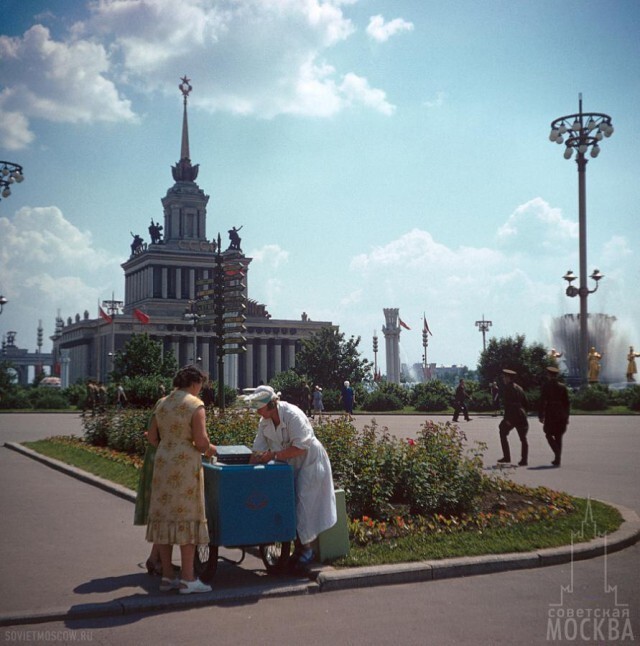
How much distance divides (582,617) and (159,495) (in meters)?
3.51

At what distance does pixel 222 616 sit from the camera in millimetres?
5812

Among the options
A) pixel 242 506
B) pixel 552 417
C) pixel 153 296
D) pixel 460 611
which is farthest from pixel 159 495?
pixel 153 296

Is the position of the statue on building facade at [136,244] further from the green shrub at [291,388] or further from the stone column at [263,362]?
the green shrub at [291,388]

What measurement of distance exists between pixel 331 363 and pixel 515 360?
1466cm

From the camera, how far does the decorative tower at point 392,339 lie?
110938 mm

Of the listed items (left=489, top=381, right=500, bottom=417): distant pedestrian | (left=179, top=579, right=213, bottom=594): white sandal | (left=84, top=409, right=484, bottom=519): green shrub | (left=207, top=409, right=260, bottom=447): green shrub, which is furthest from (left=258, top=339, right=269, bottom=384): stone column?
(left=179, top=579, right=213, bottom=594): white sandal

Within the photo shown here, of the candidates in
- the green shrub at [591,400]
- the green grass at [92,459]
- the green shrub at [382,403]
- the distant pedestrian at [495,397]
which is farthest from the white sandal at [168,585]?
the green shrub at [382,403]

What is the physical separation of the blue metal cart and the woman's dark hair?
78cm

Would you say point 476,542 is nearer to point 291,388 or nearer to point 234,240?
point 291,388

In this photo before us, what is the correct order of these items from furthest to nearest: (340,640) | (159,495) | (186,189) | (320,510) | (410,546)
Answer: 1. (186,189)
2. (410,546)
3. (320,510)
4. (159,495)
5. (340,640)

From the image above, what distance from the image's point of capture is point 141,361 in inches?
2141

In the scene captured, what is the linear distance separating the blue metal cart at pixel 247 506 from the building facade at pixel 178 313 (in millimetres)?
104247

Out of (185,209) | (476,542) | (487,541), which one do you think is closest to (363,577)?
(476,542)

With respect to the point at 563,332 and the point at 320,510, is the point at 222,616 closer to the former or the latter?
the point at 320,510
